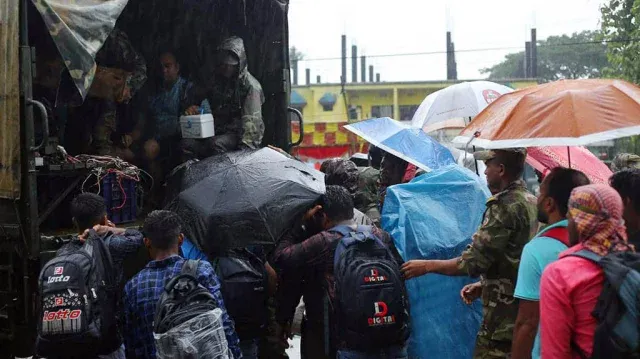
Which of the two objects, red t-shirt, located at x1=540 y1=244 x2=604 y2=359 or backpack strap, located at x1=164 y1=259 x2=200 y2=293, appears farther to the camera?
backpack strap, located at x1=164 y1=259 x2=200 y2=293

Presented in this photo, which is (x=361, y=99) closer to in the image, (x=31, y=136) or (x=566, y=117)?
(x=31, y=136)

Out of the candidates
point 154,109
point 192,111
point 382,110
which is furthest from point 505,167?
A: point 382,110

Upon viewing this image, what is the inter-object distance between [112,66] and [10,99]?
193 centimetres

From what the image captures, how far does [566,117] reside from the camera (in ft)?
12.0

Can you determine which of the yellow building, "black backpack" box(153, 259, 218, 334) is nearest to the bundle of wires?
"black backpack" box(153, 259, 218, 334)

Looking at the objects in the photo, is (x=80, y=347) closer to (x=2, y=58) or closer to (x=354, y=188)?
(x=2, y=58)

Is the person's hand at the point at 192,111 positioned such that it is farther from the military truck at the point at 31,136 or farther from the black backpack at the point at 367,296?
the black backpack at the point at 367,296

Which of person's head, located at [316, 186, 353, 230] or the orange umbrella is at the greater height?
the orange umbrella

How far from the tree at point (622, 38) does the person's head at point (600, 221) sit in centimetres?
Result: 1062

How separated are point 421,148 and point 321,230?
5.25 feet

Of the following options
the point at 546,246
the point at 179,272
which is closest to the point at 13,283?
the point at 179,272

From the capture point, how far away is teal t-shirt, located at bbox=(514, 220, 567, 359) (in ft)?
10.6

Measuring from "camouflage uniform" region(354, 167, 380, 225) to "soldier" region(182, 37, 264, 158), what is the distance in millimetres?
Answer: 913

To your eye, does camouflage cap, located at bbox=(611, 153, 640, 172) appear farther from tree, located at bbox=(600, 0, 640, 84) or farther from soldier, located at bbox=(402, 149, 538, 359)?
tree, located at bbox=(600, 0, 640, 84)
